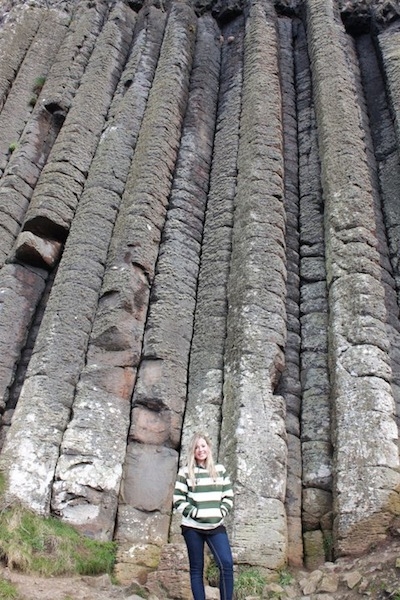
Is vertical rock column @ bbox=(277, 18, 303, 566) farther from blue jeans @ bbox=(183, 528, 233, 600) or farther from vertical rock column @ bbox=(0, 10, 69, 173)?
vertical rock column @ bbox=(0, 10, 69, 173)

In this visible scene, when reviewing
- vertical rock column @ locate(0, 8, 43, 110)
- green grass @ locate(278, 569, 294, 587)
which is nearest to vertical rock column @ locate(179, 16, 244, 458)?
green grass @ locate(278, 569, 294, 587)

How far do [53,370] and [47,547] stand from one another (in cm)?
285

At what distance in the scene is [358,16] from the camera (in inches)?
687

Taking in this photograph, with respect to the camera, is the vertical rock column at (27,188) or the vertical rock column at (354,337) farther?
the vertical rock column at (27,188)

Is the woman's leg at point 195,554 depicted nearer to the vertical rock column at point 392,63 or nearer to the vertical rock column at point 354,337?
the vertical rock column at point 354,337

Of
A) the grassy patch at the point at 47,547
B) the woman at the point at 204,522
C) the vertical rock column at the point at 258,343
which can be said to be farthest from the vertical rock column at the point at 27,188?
the woman at the point at 204,522

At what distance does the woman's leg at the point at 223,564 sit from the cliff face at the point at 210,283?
79.5 inches

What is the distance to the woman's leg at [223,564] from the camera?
6242 millimetres

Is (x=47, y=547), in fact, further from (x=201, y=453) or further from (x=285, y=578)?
(x=285, y=578)

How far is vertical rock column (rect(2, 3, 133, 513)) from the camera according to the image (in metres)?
9.08

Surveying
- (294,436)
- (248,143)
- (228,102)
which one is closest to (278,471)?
(294,436)

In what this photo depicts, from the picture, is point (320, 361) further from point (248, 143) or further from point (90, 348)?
point (248, 143)

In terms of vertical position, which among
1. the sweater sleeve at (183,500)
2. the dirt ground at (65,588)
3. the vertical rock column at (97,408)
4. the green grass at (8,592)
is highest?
the vertical rock column at (97,408)

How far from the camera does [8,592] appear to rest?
648 centimetres
